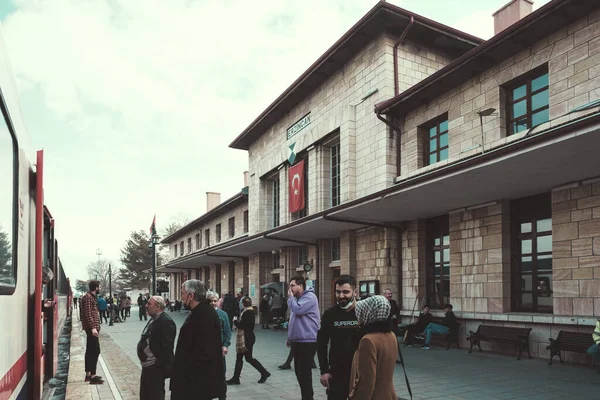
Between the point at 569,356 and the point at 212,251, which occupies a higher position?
the point at 212,251

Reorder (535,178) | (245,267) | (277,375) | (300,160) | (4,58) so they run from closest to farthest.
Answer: (4,58) < (277,375) < (535,178) < (300,160) < (245,267)

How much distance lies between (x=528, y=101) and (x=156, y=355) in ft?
34.3

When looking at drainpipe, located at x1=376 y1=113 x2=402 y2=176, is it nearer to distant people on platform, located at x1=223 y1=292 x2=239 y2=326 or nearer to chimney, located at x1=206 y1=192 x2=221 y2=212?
distant people on platform, located at x1=223 y1=292 x2=239 y2=326

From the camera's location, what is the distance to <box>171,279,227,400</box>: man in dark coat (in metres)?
4.52

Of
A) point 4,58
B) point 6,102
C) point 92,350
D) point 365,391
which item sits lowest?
point 92,350

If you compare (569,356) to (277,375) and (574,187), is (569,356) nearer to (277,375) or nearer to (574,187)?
(574,187)

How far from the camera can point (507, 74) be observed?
12641mm

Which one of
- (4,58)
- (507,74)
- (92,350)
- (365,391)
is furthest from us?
(507,74)

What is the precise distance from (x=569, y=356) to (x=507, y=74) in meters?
6.44

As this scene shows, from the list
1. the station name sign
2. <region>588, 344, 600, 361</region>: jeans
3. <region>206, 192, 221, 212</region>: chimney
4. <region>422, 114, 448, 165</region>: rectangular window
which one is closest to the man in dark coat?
<region>588, 344, 600, 361</region>: jeans

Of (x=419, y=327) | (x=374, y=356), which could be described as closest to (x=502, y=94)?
(x=419, y=327)

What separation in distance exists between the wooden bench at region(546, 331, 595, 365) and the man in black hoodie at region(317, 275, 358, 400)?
698 centimetres

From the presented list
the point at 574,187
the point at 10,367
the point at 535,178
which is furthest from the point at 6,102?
the point at 574,187

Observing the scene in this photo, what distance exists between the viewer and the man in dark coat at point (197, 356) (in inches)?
178
